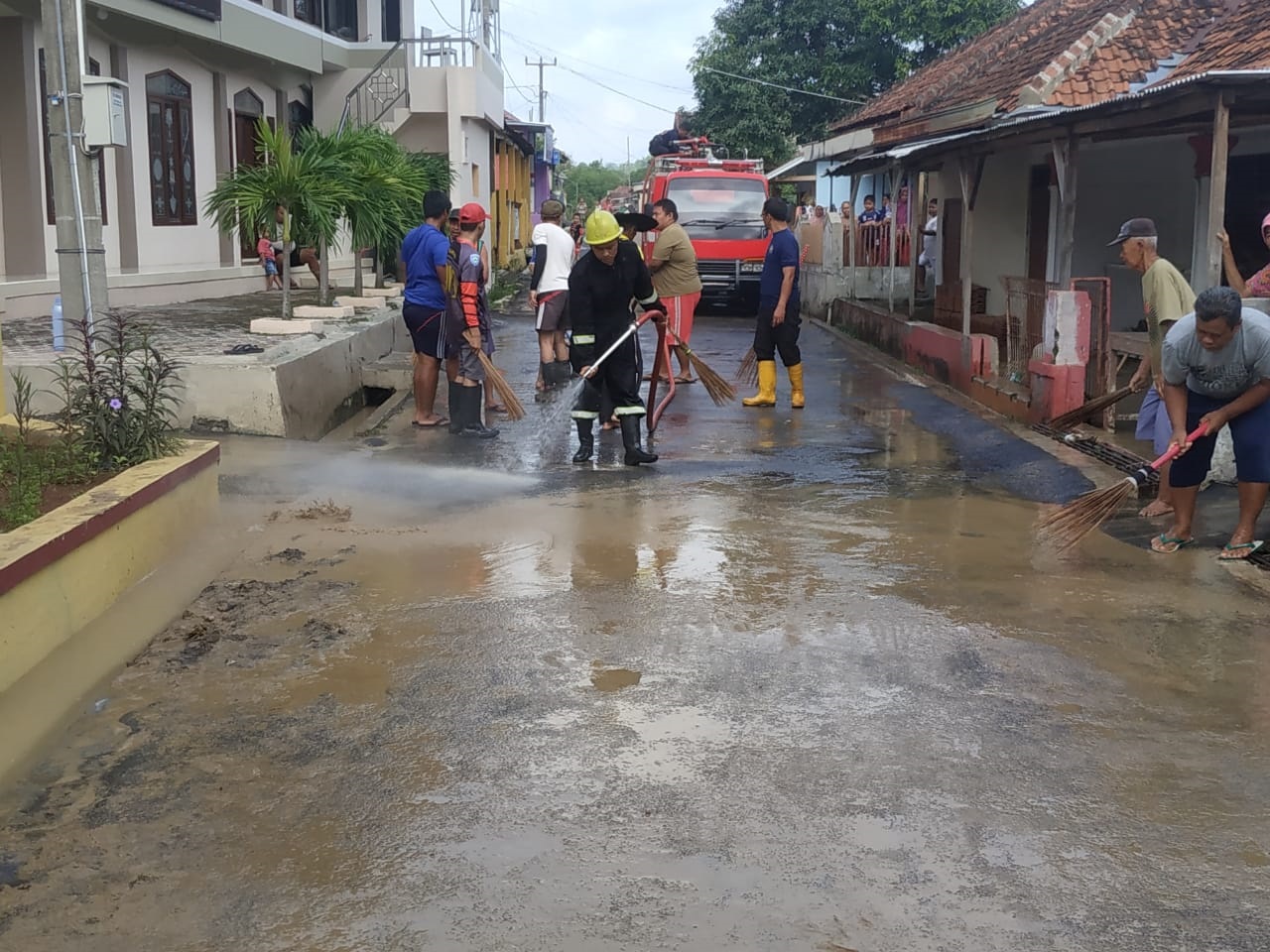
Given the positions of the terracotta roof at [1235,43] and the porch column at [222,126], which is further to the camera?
the porch column at [222,126]

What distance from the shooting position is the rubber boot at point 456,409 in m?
10.1

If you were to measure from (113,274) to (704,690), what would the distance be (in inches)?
539

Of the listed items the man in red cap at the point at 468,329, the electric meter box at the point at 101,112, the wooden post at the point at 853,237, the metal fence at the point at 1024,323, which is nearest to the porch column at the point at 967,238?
the metal fence at the point at 1024,323

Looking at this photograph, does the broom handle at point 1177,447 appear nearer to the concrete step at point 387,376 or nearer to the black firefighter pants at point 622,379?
the black firefighter pants at point 622,379

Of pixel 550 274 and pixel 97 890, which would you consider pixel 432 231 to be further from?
pixel 97 890

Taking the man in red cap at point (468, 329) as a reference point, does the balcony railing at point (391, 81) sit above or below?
above

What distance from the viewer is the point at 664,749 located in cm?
420

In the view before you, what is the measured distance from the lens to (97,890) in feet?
10.9

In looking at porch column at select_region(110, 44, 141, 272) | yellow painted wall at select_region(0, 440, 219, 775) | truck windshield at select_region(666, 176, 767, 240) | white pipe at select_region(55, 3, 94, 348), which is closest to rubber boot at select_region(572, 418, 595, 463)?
yellow painted wall at select_region(0, 440, 219, 775)

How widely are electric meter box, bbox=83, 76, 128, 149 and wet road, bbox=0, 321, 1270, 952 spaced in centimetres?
276

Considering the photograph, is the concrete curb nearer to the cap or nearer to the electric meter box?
the cap

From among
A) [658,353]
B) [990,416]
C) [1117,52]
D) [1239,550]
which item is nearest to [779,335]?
[658,353]

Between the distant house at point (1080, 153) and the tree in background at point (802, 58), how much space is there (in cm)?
1312

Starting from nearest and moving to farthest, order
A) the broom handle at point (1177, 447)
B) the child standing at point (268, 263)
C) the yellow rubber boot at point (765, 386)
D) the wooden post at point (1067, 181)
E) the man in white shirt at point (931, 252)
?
the broom handle at point (1177, 447)
the wooden post at point (1067, 181)
the yellow rubber boot at point (765, 386)
the child standing at point (268, 263)
the man in white shirt at point (931, 252)
